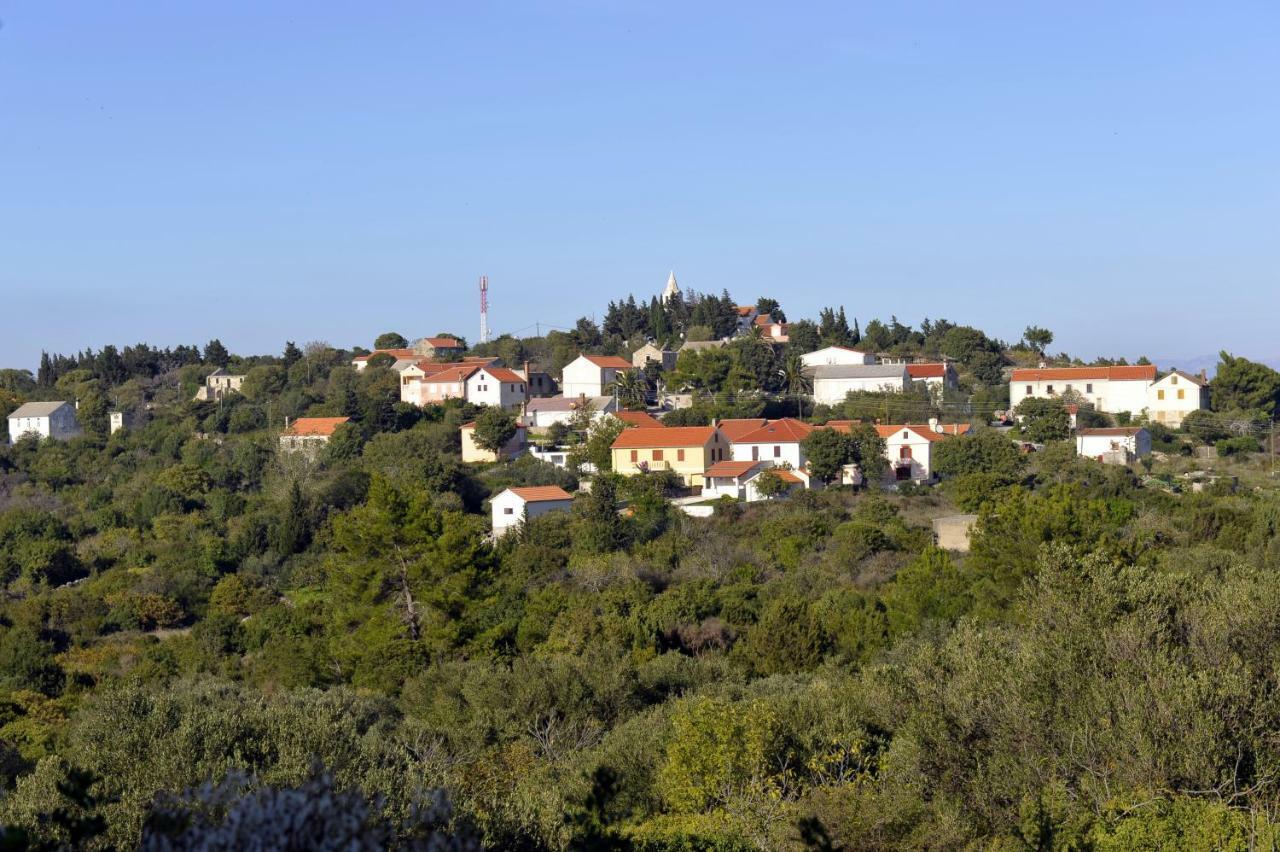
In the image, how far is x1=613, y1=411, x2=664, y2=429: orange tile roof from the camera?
145 ft

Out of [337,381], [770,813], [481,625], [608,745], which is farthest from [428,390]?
[770,813]

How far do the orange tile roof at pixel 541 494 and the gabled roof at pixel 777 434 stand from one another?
639 centimetres

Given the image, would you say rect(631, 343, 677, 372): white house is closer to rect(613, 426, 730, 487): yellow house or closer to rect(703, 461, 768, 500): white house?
rect(613, 426, 730, 487): yellow house

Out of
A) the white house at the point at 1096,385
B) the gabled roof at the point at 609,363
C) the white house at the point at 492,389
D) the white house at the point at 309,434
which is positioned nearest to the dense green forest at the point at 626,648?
the white house at the point at 309,434

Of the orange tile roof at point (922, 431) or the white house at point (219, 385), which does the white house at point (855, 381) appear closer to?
the orange tile roof at point (922, 431)

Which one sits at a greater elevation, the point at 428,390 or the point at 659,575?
the point at 428,390

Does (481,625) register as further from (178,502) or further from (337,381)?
(337,381)

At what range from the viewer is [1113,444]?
41.2 metres

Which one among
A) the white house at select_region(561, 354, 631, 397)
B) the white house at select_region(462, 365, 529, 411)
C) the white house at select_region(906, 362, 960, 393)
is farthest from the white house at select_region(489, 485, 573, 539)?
the white house at select_region(906, 362, 960, 393)

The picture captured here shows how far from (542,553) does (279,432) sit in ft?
68.3

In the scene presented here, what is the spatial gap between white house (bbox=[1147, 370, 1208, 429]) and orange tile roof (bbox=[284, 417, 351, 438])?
28.8m

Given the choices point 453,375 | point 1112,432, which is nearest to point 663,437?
point 1112,432

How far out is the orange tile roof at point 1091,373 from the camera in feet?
160

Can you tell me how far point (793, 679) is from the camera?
1872 cm
